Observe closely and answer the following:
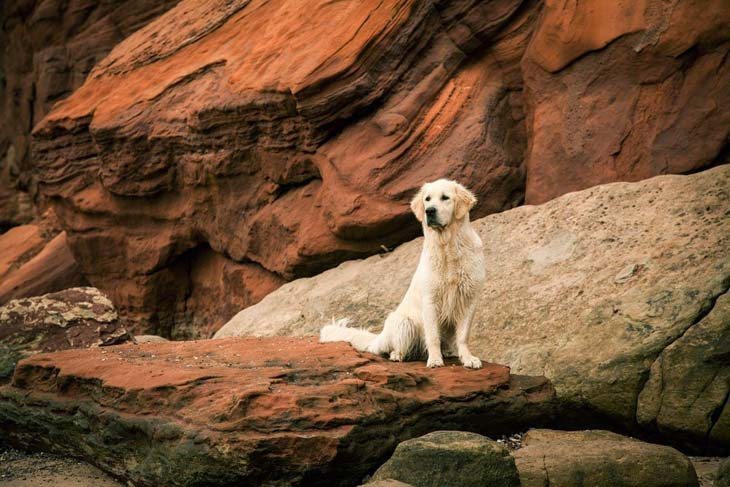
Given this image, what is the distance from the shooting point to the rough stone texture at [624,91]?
33.0 feet

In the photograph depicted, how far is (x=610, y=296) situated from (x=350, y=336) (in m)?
2.59

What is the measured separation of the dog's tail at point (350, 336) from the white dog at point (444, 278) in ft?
1.71

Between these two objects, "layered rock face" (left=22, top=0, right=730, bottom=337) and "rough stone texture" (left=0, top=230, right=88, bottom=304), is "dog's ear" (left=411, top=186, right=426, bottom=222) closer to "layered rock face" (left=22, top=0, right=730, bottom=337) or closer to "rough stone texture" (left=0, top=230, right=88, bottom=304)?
"layered rock face" (left=22, top=0, right=730, bottom=337)

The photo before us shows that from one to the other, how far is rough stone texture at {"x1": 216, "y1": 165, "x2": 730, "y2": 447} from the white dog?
2.99 feet

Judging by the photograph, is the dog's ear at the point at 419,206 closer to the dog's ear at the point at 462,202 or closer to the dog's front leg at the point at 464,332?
the dog's ear at the point at 462,202

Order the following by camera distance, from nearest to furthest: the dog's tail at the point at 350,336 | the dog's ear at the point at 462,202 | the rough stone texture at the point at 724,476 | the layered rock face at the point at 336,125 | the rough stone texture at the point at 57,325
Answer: the rough stone texture at the point at 724,476 < the dog's ear at the point at 462,202 < the dog's tail at the point at 350,336 < the rough stone texture at the point at 57,325 < the layered rock face at the point at 336,125

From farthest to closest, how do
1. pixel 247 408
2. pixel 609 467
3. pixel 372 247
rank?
pixel 372 247
pixel 247 408
pixel 609 467

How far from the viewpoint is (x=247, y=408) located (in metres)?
6.07

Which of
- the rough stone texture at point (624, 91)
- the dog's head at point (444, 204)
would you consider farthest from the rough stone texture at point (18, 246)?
the dog's head at point (444, 204)

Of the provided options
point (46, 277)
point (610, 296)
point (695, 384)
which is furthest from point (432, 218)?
point (46, 277)

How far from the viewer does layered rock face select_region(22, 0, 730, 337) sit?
419 inches

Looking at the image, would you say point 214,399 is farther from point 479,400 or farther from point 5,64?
point 5,64

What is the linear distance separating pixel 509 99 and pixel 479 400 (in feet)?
21.4

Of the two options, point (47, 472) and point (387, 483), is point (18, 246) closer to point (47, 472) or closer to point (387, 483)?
point (47, 472)
